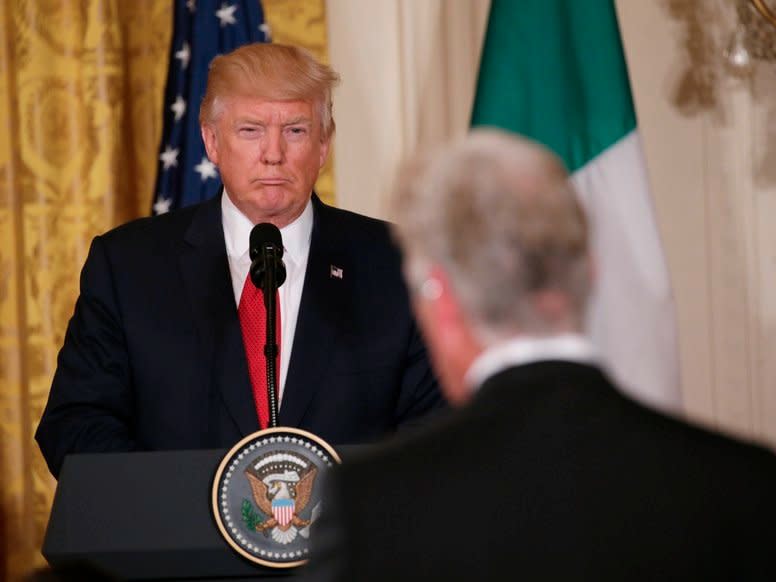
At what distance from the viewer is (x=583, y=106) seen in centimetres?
455

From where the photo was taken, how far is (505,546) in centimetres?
140

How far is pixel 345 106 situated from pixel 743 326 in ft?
5.75

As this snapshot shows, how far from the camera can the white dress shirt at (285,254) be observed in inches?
129

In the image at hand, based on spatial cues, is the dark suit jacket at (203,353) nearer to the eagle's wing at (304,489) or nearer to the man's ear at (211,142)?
the man's ear at (211,142)

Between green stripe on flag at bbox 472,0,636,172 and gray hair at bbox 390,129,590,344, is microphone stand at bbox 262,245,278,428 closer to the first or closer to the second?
gray hair at bbox 390,129,590,344

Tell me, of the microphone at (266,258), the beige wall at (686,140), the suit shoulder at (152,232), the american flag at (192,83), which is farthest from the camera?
the beige wall at (686,140)

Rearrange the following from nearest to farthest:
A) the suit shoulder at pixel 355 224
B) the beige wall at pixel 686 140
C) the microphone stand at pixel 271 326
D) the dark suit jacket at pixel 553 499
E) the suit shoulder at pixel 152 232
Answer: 1. the dark suit jacket at pixel 553 499
2. the microphone stand at pixel 271 326
3. the suit shoulder at pixel 152 232
4. the suit shoulder at pixel 355 224
5. the beige wall at pixel 686 140

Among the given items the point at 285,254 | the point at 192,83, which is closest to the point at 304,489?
the point at 285,254

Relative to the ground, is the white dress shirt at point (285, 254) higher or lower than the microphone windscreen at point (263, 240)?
lower

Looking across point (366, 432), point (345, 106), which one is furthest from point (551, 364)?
point (345, 106)

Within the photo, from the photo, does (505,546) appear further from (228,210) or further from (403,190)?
(228,210)

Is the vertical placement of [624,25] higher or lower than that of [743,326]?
higher

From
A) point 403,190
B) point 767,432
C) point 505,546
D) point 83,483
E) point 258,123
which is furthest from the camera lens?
point 767,432

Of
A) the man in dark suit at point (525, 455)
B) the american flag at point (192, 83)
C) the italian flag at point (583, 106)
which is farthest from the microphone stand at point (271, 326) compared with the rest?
the american flag at point (192, 83)
